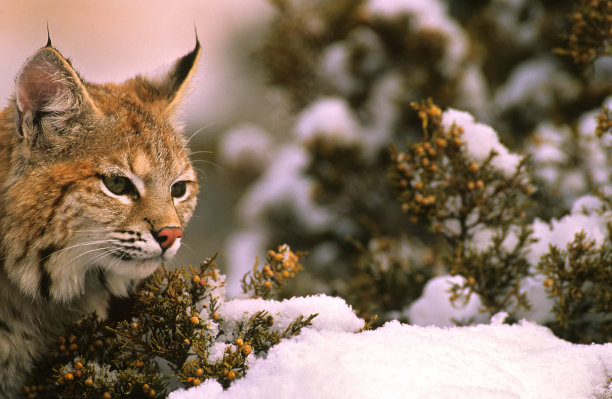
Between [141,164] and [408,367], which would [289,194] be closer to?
[141,164]

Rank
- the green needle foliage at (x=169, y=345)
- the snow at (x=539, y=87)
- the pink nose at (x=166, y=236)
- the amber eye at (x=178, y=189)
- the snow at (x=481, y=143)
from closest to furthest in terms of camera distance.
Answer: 1. the green needle foliage at (x=169, y=345)
2. the pink nose at (x=166, y=236)
3. the amber eye at (x=178, y=189)
4. the snow at (x=481, y=143)
5. the snow at (x=539, y=87)

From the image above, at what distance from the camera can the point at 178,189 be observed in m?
2.22

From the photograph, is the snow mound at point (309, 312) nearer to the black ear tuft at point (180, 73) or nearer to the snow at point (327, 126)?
the black ear tuft at point (180, 73)

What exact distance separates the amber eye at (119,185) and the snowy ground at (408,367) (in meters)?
0.69

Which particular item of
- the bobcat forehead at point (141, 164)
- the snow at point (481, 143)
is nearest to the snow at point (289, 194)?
the snow at point (481, 143)

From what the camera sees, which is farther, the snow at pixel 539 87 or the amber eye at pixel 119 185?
the snow at pixel 539 87

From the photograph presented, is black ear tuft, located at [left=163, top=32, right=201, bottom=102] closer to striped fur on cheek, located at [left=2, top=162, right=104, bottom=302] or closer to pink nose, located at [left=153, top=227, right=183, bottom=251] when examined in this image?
striped fur on cheek, located at [left=2, top=162, right=104, bottom=302]

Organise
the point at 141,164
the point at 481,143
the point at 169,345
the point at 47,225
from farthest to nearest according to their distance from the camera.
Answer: the point at 481,143 → the point at 141,164 → the point at 47,225 → the point at 169,345

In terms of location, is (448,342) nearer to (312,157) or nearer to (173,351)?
(173,351)

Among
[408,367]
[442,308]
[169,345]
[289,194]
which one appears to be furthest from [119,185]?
[289,194]

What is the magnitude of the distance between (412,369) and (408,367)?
0.04 feet

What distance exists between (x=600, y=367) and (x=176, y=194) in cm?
163

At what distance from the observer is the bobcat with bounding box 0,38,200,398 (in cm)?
189

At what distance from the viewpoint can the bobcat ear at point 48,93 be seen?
1.89 meters
